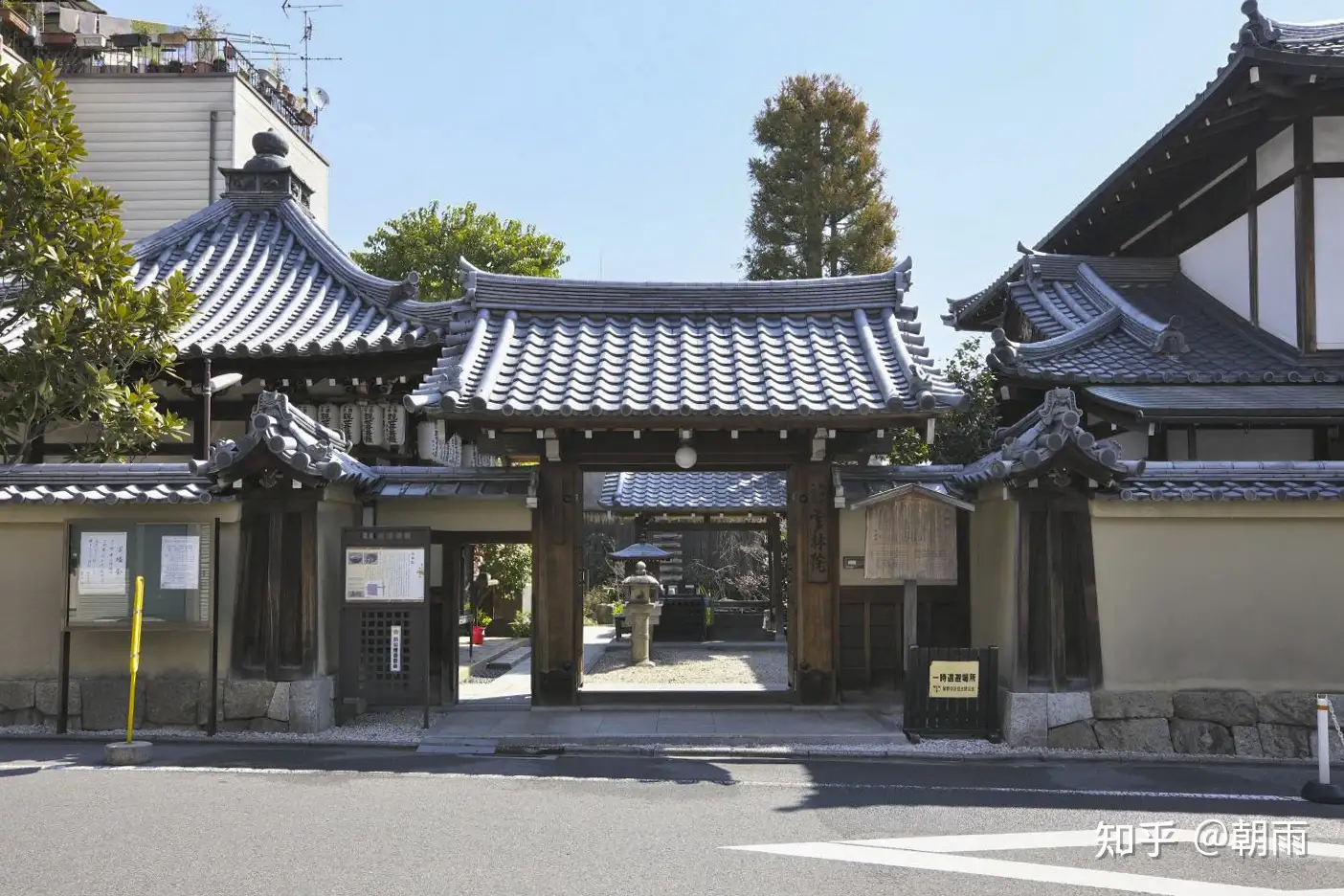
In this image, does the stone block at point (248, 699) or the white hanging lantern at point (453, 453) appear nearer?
the stone block at point (248, 699)

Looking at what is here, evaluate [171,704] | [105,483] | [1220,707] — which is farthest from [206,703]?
[1220,707]

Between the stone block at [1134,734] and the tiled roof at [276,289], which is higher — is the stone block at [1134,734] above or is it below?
below

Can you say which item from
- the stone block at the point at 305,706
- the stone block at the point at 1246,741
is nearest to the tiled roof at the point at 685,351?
the stone block at the point at 305,706

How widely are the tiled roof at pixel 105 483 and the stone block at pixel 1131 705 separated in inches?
349

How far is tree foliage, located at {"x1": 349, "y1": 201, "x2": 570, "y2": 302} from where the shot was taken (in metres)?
29.9

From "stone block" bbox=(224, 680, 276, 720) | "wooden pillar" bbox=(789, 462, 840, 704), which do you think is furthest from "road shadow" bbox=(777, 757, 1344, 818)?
"stone block" bbox=(224, 680, 276, 720)

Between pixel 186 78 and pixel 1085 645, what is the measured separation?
30.2 m

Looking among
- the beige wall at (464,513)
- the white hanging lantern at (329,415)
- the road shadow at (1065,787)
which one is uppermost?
the white hanging lantern at (329,415)

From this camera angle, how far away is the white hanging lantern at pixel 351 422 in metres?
15.1

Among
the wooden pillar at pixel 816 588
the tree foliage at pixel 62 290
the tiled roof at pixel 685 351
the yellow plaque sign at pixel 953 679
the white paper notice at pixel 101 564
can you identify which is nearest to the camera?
the yellow plaque sign at pixel 953 679

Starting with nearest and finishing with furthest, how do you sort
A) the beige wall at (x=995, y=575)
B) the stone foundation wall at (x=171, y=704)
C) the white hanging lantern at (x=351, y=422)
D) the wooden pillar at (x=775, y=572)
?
the stone foundation wall at (x=171, y=704) < the beige wall at (x=995, y=575) < the white hanging lantern at (x=351, y=422) < the wooden pillar at (x=775, y=572)

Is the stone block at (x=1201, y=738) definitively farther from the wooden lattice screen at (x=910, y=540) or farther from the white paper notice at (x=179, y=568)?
the white paper notice at (x=179, y=568)

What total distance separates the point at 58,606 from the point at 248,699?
90.5 inches

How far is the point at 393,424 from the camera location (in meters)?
15.4
